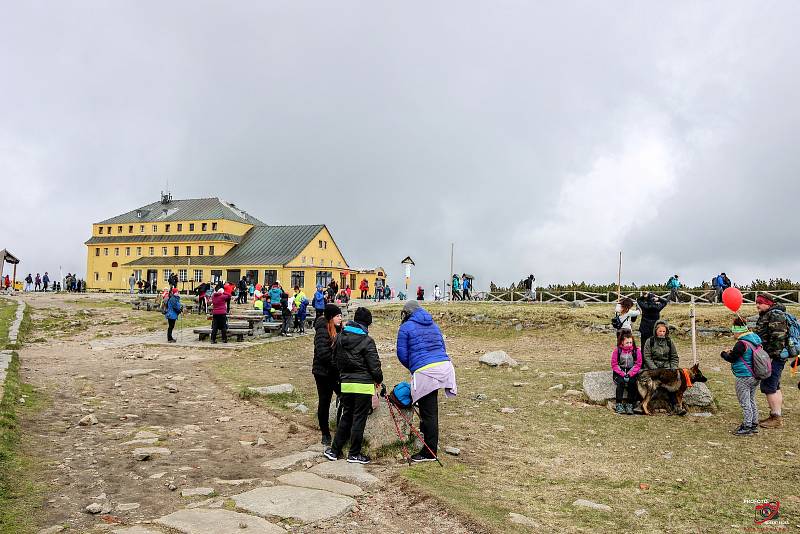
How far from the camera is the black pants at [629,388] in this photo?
10.4 m

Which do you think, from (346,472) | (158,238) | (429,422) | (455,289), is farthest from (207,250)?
(346,472)

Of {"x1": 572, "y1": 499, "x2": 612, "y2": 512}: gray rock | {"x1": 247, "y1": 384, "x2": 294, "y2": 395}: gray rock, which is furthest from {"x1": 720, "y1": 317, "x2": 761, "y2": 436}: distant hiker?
{"x1": 247, "y1": 384, "x2": 294, "y2": 395}: gray rock

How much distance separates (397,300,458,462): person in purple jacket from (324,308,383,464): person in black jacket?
0.49m

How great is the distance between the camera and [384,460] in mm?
7445

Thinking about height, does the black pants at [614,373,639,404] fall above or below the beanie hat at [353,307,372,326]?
below

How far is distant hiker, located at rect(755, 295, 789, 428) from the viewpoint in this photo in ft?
29.1

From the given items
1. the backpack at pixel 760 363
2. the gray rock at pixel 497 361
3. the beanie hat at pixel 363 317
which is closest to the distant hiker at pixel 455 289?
the gray rock at pixel 497 361

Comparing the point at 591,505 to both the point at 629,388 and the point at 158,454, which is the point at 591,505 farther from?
the point at 158,454

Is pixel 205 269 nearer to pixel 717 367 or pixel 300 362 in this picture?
pixel 300 362

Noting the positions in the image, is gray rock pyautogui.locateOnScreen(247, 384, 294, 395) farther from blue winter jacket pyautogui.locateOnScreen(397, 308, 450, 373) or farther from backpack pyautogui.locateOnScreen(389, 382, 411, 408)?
blue winter jacket pyautogui.locateOnScreen(397, 308, 450, 373)

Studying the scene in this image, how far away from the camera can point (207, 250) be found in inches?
2564

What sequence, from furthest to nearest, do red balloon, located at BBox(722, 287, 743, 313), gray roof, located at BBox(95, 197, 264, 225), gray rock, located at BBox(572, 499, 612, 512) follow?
gray roof, located at BBox(95, 197, 264, 225)
red balloon, located at BBox(722, 287, 743, 313)
gray rock, located at BBox(572, 499, 612, 512)

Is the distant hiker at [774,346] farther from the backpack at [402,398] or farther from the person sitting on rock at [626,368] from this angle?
the backpack at [402,398]

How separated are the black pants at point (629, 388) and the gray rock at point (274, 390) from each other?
6.67m
